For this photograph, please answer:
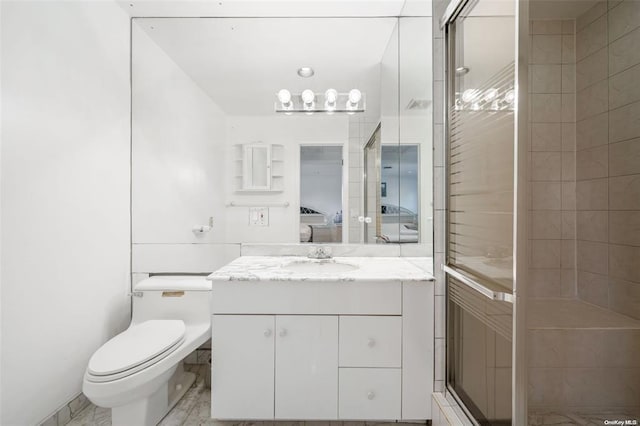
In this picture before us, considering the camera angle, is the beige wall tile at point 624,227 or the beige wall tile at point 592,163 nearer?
the beige wall tile at point 624,227

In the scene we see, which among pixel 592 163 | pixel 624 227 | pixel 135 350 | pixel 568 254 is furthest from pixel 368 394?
pixel 592 163

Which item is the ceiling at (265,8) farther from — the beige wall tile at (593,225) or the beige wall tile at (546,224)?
the beige wall tile at (593,225)

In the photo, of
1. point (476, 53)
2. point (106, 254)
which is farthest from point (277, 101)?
point (106, 254)

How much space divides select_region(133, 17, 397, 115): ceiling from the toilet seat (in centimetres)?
144

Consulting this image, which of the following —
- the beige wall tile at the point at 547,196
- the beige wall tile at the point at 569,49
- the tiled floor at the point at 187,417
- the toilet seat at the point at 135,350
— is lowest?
the tiled floor at the point at 187,417

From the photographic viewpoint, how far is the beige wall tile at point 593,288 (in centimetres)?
192

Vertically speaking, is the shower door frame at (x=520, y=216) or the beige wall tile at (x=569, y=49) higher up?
the beige wall tile at (x=569, y=49)

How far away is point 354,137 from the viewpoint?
2.08 metres

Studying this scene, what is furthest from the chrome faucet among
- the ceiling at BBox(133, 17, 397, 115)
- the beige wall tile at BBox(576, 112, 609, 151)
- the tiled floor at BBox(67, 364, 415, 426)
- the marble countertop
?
the beige wall tile at BBox(576, 112, 609, 151)

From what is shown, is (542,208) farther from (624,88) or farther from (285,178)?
(285,178)

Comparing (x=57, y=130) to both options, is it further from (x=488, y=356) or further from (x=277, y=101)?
(x=488, y=356)

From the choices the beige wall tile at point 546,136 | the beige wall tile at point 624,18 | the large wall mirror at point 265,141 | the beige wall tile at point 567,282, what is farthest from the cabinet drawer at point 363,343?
the beige wall tile at point 624,18

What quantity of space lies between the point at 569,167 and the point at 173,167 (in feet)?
9.17

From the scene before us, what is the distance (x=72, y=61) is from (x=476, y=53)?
197cm
